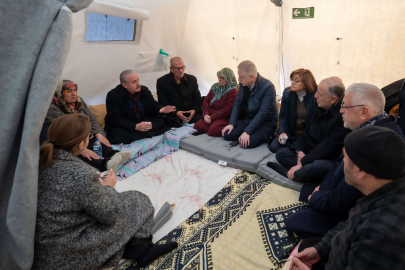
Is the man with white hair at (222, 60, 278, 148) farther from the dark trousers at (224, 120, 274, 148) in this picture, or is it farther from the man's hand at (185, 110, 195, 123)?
the man's hand at (185, 110, 195, 123)

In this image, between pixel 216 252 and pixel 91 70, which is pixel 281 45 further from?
pixel 216 252

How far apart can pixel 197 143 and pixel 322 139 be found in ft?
4.86

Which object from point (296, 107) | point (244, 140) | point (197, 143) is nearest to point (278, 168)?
point (244, 140)

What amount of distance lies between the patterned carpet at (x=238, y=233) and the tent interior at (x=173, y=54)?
13mm

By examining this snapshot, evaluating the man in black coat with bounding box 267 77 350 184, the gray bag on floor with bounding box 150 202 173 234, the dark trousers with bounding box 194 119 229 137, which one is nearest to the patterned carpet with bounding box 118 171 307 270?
the gray bag on floor with bounding box 150 202 173 234

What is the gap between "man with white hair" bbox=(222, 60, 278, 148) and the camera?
318cm

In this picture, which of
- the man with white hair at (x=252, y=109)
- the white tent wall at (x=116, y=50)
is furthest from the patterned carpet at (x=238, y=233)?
the white tent wall at (x=116, y=50)

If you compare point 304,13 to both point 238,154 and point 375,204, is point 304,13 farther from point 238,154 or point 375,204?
point 375,204

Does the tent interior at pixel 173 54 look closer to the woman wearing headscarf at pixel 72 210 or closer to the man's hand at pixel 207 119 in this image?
the woman wearing headscarf at pixel 72 210

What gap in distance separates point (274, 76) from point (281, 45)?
1.62ft

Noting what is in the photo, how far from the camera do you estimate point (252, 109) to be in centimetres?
337

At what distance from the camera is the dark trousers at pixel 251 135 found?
316 centimetres

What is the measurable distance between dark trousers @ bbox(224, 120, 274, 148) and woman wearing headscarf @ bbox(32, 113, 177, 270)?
194cm

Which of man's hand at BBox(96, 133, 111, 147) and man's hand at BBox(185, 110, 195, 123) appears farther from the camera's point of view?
man's hand at BBox(185, 110, 195, 123)
